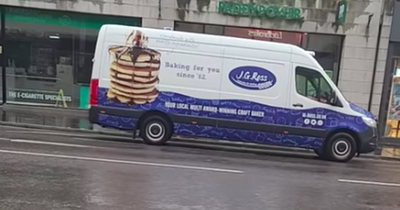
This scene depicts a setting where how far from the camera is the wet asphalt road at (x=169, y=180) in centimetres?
587

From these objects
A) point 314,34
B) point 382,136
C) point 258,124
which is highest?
point 314,34

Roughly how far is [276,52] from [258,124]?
183cm

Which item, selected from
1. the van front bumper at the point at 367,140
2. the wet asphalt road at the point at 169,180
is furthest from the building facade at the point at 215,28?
the wet asphalt road at the point at 169,180

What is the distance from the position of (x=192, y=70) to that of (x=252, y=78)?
1.49 m

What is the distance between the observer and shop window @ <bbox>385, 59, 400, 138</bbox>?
1527 centimetres

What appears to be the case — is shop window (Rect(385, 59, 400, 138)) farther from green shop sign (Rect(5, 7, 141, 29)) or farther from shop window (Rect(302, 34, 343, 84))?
green shop sign (Rect(5, 7, 141, 29))

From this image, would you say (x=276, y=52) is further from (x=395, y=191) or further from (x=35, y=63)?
(x=35, y=63)

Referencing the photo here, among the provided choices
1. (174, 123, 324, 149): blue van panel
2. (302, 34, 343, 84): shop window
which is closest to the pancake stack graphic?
(174, 123, 324, 149): blue van panel

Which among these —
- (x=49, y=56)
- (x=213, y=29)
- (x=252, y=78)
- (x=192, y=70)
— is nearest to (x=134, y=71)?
(x=192, y=70)

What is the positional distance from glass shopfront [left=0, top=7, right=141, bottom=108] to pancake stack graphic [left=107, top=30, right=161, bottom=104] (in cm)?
553

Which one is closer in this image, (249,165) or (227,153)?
(249,165)

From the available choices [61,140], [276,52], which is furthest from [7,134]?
[276,52]

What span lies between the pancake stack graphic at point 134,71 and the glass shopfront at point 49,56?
553 centimetres

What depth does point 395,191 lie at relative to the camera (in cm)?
768
